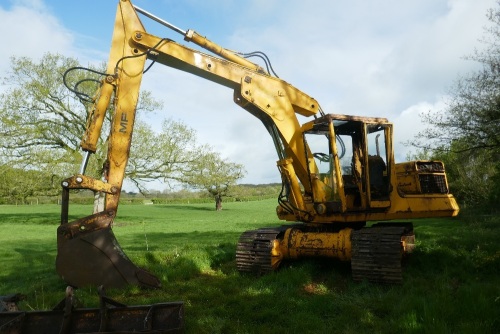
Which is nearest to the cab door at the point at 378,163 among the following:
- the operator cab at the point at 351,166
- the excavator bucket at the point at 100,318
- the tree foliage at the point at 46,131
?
the operator cab at the point at 351,166

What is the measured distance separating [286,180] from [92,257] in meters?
3.93

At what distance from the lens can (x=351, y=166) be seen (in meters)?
7.98

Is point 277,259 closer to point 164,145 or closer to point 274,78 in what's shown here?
point 274,78

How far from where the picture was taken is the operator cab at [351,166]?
7652 mm

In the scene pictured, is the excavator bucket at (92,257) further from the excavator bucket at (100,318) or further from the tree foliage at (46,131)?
the tree foliage at (46,131)

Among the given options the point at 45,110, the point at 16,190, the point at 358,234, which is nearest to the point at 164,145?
the point at 45,110

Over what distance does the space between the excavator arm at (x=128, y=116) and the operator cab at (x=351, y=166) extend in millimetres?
410

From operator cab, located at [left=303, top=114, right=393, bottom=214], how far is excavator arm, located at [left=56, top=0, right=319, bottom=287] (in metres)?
0.41

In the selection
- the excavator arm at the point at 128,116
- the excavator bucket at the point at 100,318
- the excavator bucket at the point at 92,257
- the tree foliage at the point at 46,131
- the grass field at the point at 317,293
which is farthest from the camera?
the tree foliage at the point at 46,131

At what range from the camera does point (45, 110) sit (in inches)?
1011

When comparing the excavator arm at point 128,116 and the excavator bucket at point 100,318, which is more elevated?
the excavator arm at point 128,116

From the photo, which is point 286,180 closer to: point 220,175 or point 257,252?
point 257,252

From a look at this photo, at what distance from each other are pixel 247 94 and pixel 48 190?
880 inches

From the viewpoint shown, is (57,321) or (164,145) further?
(164,145)
